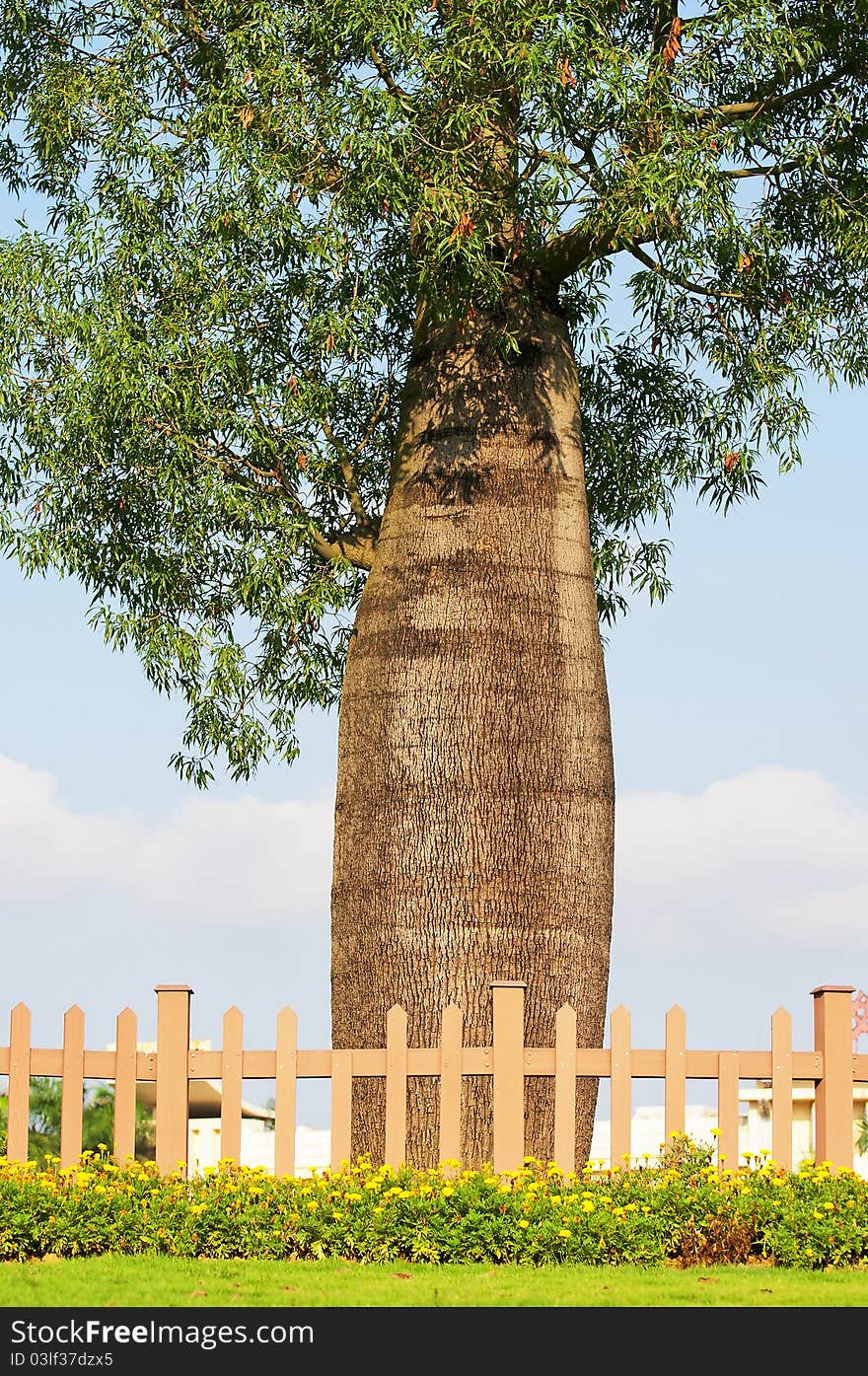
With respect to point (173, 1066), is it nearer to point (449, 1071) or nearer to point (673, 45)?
point (449, 1071)

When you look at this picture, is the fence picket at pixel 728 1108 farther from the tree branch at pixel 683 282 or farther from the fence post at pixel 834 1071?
the tree branch at pixel 683 282

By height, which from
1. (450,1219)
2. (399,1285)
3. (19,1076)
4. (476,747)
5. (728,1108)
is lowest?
(399,1285)

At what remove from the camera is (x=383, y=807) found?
1082cm

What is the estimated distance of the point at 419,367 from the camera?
38.8 feet

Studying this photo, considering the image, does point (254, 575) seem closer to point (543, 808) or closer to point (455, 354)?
point (455, 354)

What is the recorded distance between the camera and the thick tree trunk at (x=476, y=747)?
10461 mm

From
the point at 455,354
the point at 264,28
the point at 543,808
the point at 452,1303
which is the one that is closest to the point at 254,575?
the point at 455,354

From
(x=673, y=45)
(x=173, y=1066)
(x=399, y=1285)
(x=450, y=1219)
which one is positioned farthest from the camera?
(x=673, y=45)

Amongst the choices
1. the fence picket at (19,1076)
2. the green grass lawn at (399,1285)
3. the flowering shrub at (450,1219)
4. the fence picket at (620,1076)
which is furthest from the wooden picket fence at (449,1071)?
the green grass lawn at (399,1285)

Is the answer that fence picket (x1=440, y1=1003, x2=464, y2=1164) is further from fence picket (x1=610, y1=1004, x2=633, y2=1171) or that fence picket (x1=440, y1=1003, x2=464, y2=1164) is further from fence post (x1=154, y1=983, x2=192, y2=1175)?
fence post (x1=154, y1=983, x2=192, y2=1175)

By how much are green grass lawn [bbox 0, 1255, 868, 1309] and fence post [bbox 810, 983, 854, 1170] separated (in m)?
1.90

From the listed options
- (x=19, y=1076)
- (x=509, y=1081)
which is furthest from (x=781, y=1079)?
(x=19, y=1076)

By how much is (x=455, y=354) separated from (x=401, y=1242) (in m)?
6.16

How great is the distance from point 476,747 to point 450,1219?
11.1 ft
